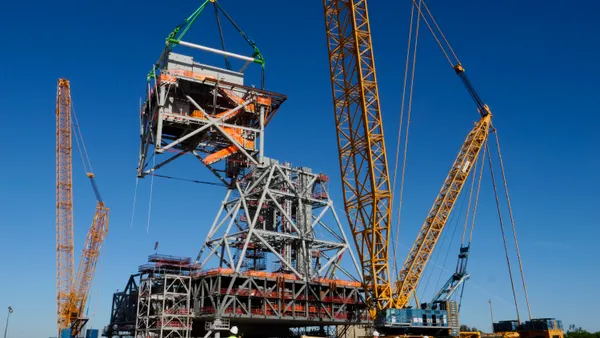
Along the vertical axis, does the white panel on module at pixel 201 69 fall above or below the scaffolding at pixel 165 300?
above

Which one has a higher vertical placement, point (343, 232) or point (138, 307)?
point (343, 232)

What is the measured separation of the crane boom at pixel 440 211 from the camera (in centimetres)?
7856

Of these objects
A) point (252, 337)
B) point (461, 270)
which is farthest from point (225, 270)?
point (461, 270)

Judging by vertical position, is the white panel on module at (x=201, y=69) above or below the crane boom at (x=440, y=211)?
above

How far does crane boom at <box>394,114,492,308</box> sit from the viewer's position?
258 ft

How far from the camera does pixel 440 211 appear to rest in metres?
81.2

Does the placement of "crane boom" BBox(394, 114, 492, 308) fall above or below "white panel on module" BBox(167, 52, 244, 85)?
below

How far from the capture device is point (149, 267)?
76.7 m

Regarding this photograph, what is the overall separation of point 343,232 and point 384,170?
20336 millimetres

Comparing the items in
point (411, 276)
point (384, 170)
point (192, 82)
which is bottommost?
point (411, 276)

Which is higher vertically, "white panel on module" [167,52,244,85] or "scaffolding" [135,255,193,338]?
"white panel on module" [167,52,244,85]

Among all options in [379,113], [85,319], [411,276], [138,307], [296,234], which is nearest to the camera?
[379,113]

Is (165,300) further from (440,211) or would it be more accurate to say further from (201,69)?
(440,211)

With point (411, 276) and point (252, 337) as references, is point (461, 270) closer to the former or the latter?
point (411, 276)
